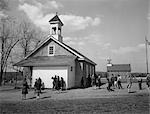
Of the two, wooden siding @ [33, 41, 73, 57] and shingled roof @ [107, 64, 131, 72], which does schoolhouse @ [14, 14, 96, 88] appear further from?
shingled roof @ [107, 64, 131, 72]

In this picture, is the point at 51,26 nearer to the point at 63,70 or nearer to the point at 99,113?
the point at 63,70

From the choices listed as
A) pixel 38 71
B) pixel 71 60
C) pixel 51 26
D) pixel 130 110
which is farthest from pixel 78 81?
pixel 130 110

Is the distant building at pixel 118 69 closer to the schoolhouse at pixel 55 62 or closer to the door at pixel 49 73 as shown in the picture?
the schoolhouse at pixel 55 62

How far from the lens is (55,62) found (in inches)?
918

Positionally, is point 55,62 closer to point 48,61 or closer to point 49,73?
point 48,61

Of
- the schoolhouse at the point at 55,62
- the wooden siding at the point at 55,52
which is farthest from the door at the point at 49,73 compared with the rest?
the wooden siding at the point at 55,52

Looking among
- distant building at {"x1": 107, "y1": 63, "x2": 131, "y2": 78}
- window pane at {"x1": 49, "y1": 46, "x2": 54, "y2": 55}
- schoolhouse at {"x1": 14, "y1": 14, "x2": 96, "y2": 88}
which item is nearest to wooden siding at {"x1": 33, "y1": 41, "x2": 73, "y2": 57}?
schoolhouse at {"x1": 14, "y1": 14, "x2": 96, "y2": 88}

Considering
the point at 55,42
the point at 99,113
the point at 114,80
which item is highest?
the point at 55,42

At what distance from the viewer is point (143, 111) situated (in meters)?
9.89

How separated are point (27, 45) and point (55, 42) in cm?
1697

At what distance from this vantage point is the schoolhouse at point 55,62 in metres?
23.2

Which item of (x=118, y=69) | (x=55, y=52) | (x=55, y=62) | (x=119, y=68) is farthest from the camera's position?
(x=119, y=68)

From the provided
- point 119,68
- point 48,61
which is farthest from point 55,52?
point 119,68

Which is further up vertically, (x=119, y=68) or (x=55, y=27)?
(x=55, y=27)
